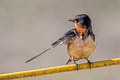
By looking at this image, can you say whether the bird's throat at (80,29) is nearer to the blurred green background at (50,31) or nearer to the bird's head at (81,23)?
the bird's head at (81,23)

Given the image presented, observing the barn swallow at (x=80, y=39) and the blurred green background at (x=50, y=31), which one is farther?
the blurred green background at (x=50, y=31)

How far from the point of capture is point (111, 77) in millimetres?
5047

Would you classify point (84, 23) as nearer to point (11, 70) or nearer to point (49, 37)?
point (11, 70)

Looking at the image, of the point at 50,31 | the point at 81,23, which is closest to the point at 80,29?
the point at 81,23

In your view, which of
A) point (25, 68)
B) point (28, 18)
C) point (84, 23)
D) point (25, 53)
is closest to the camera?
point (84, 23)

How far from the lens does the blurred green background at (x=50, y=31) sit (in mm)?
5578

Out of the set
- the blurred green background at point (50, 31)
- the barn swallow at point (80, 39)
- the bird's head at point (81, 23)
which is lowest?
the blurred green background at point (50, 31)

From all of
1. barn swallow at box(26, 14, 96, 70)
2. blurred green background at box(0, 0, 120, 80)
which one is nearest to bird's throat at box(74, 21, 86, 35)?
barn swallow at box(26, 14, 96, 70)

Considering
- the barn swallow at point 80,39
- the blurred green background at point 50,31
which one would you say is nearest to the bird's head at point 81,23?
the barn swallow at point 80,39

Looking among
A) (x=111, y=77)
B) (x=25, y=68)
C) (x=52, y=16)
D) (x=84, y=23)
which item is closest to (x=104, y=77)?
(x=111, y=77)

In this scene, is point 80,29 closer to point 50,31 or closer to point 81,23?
point 81,23

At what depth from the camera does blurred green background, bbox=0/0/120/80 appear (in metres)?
5.58

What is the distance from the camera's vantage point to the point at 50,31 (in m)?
6.57

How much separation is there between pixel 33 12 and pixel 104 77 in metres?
2.45
